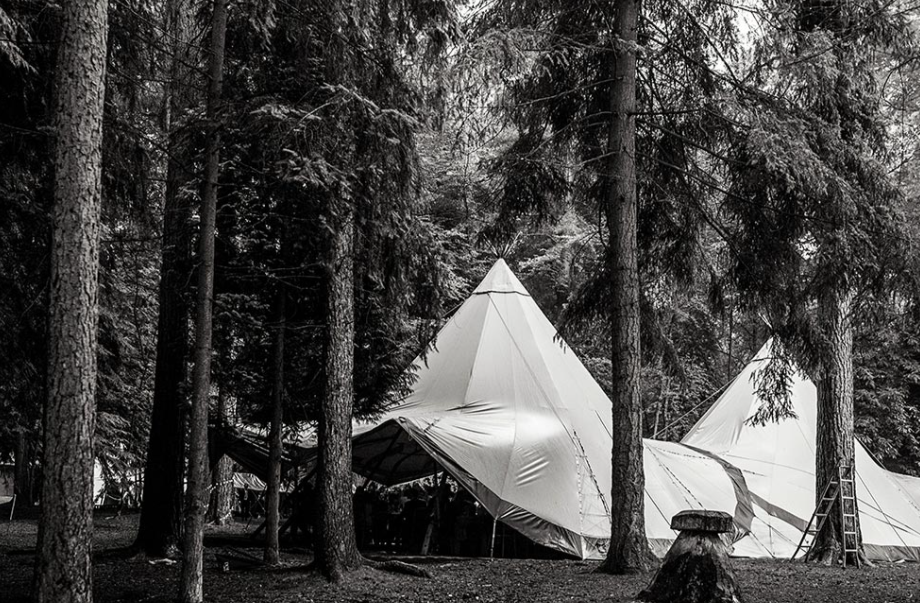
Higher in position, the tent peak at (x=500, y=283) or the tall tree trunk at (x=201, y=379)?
the tent peak at (x=500, y=283)

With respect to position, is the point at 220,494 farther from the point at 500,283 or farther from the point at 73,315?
the point at 73,315

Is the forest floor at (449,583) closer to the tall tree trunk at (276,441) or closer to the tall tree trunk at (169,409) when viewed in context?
the tall tree trunk at (276,441)

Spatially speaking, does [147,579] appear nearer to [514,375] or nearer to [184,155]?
[184,155]

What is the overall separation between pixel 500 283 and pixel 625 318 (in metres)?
5.70

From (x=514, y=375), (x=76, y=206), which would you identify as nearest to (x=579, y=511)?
(x=514, y=375)

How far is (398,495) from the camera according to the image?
16375 mm

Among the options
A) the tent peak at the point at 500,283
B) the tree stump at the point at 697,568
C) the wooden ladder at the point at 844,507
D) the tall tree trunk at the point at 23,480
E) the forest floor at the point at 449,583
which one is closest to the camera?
the tree stump at the point at 697,568

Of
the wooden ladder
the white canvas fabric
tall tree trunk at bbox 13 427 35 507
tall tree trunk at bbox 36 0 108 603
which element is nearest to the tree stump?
tall tree trunk at bbox 36 0 108 603

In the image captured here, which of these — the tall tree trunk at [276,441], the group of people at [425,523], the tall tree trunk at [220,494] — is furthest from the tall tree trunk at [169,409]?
the tall tree trunk at [220,494]

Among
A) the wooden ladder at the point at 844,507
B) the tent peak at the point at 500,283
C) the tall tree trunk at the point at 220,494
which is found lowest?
the wooden ladder at the point at 844,507

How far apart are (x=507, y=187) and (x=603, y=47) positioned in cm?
200

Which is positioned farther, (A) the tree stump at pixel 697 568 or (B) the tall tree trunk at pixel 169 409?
(B) the tall tree trunk at pixel 169 409

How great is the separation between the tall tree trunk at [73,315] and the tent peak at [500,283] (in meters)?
10.3

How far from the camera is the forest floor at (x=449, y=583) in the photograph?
8109 mm
